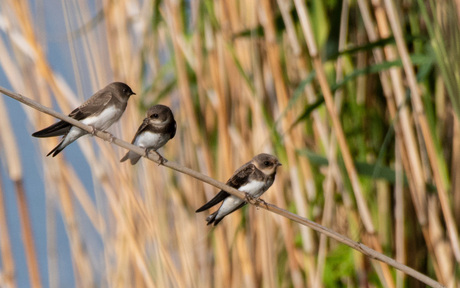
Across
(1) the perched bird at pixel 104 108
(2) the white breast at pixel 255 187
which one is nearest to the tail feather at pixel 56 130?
(1) the perched bird at pixel 104 108

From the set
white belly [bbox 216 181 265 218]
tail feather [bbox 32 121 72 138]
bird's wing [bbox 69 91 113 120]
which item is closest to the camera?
tail feather [bbox 32 121 72 138]

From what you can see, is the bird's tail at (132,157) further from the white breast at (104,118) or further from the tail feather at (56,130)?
the tail feather at (56,130)

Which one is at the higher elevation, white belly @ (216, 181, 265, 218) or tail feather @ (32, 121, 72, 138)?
tail feather @ (32, 121, 72, 138)

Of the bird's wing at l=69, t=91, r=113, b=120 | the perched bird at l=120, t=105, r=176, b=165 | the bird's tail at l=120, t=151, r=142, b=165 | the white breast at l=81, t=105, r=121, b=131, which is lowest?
the bird's tail at l=120, t=151, r=142, b=165

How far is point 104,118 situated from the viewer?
134 cm

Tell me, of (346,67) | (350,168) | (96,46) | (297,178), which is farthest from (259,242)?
(96,46)

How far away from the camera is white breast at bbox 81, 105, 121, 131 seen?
1340 millimetres

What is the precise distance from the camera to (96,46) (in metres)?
1.53

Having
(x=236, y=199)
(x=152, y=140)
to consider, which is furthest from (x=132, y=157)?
(x=236, y=199)

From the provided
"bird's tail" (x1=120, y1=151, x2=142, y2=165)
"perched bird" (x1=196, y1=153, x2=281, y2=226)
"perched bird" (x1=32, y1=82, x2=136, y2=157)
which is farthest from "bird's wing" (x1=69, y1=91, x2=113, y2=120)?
"perched bird" (x1=196, y1=153, x2=281, y2=226)

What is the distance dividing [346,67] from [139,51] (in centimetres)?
51

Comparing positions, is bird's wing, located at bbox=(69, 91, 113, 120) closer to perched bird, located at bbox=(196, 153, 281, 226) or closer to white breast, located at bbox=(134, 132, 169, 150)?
white breast, located at bbox=(134, 132, 169, 150)

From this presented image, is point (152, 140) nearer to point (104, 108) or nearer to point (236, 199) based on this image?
point (104, 108)

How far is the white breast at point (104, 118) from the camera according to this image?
1340 mm
